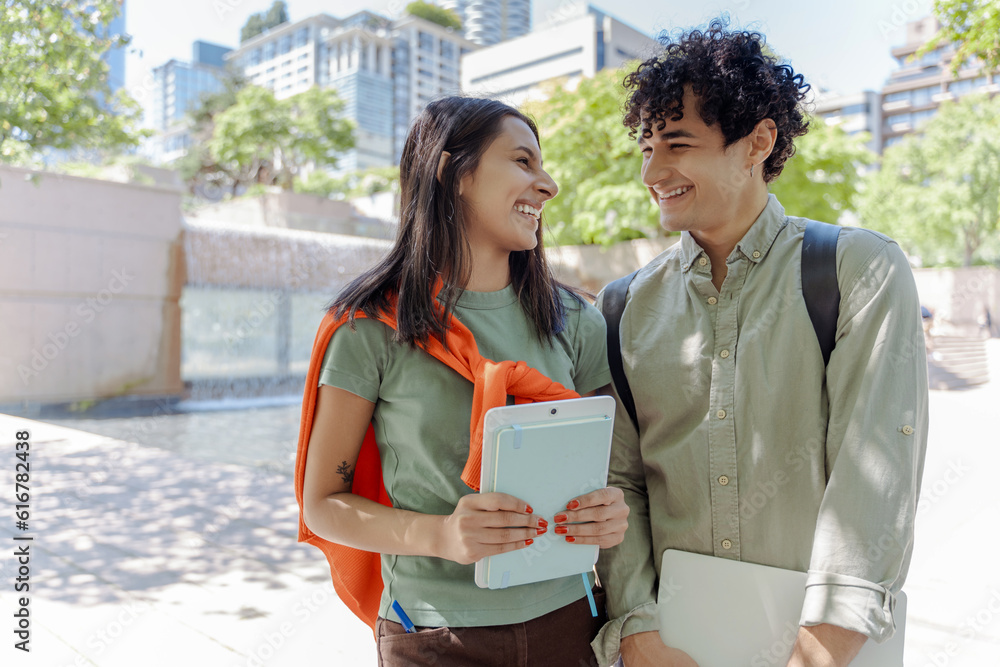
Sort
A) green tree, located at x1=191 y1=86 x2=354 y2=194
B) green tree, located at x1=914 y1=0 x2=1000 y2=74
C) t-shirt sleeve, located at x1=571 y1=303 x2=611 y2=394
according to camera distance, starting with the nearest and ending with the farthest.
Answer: t-shirt sleeve, located at x1=571 y1=303 x2=611 y2=394
green tree, located at x1=914 y1=0 x2=1000 y2=74
green tree, located at x1=191 y1=86 x2=354 y2=194

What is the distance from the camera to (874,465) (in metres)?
1.27

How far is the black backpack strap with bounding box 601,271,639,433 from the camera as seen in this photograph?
1.57m

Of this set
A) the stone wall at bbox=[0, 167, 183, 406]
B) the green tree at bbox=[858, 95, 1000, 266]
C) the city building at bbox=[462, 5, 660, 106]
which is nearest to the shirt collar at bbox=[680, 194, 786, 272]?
the stone wall at bbox=[0, 167, 183, 406]

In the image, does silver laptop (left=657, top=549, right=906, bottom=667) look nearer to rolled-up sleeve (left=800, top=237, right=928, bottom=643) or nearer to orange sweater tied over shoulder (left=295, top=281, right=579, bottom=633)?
rolled-up sleeve (left=800, top=237, right=928, bottom=643)

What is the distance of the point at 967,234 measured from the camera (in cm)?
2608

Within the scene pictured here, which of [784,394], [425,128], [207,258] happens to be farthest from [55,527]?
[207,258]

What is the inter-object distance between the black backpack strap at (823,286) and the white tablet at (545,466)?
1.47 ft

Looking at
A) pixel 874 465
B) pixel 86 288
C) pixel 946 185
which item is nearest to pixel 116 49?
pixel 86 288

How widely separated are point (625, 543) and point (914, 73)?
68470mm

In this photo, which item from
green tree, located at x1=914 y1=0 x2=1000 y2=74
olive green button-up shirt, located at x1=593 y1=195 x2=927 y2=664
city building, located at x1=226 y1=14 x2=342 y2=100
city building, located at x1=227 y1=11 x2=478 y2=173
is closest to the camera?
olive green button-up shirt, located at x1=593 y1=195 x2=927 y2=664

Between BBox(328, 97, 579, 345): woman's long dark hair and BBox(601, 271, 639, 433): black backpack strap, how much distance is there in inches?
6.1

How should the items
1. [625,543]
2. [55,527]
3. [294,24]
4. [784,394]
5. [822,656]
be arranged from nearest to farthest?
[822,656], [784,394], [625,543], [55,527], [294,24]

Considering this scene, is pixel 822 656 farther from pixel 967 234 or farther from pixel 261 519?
pixel 967 234

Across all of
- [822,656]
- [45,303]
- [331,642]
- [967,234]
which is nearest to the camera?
[822,656]
